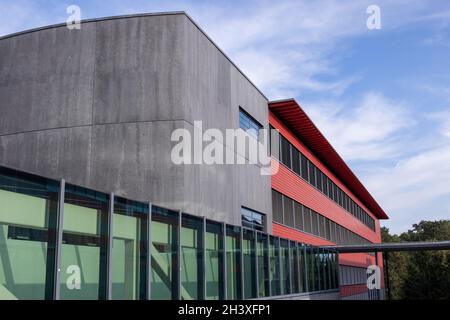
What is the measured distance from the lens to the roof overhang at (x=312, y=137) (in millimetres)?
27938

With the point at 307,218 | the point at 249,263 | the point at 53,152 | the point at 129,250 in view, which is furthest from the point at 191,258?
the point at 307,218

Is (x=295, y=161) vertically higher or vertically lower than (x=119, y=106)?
higher

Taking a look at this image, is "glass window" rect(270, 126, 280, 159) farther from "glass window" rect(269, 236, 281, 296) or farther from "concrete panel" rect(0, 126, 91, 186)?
"concrete panel" rect(0, 126, 91, 186)

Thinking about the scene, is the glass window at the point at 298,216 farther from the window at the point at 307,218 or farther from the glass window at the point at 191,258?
the glass window at the point at 191,258

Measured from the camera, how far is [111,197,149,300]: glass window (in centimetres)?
1030

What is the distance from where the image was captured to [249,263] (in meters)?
17.3

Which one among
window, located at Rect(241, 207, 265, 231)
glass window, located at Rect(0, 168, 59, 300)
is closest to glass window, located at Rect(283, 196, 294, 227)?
window, located at Rect(241, 207, 265, 231)

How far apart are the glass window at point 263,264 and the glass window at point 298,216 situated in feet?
41.6

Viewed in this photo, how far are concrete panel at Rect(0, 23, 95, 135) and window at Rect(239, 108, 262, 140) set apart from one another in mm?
7202

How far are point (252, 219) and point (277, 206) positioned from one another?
15.1 ft

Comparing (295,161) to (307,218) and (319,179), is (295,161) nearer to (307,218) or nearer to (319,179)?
(307,218)

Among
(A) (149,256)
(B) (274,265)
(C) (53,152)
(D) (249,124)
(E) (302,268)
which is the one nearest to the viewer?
(A) (149,256)
